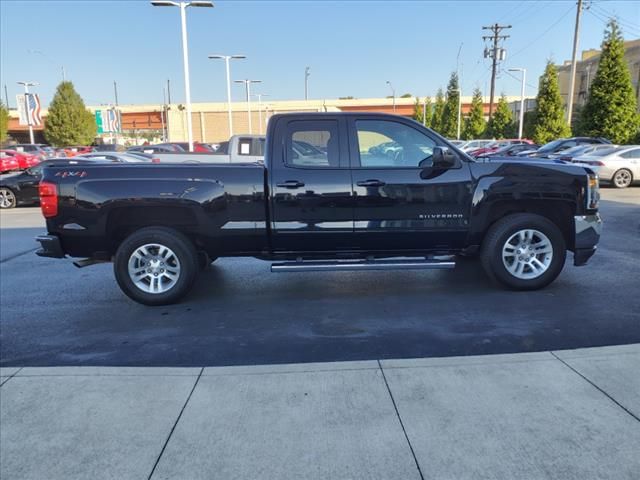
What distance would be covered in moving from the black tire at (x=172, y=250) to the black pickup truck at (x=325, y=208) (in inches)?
0.5

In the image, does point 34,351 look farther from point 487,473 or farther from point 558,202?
point 558,202

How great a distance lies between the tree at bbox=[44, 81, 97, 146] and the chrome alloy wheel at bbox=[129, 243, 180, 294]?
52689mm

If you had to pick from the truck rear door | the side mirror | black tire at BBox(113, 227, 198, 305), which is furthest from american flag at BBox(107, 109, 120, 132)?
the side mirror

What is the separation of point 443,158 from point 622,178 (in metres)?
16.0

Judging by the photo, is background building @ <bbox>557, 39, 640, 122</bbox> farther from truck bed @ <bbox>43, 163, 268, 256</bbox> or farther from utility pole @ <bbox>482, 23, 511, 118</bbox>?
truck bed @ <bbox>43, 163, 268, 256</bbox>

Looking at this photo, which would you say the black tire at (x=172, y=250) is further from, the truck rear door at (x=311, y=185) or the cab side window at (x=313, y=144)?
the cab side window at (x=313, y=144)

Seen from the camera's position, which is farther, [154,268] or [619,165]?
[619,165]

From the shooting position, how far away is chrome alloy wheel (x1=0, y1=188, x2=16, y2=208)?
16.7 m

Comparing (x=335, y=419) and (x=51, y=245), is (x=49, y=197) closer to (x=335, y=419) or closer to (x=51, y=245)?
(x=51, y=245)

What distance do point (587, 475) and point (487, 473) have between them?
0.50 m

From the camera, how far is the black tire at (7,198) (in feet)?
54.8

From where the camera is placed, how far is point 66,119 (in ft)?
170

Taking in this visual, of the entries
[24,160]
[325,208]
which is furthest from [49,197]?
[24,160]

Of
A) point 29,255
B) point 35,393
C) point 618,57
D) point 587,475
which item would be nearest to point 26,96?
point 29,255
